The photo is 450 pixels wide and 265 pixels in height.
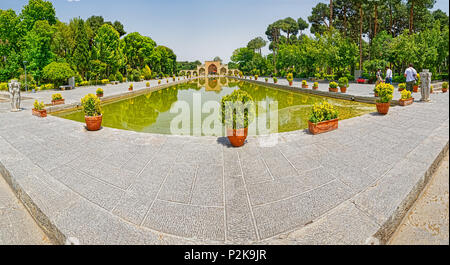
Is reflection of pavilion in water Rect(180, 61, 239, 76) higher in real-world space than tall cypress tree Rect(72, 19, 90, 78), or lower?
higher

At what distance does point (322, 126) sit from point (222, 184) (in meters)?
3.92

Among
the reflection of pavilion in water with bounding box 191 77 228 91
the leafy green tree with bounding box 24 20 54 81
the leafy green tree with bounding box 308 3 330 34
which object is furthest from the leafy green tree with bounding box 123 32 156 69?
the leafy green tree with bounding box 308 3 330 34

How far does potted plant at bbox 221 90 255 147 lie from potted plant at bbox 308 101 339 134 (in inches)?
78.0

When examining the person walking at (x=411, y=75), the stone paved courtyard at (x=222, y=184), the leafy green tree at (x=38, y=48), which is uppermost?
the leafy green tree at (x=38, y=48)

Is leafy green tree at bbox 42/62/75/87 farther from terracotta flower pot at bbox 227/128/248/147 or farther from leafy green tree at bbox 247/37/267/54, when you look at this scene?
leafy green tree at bbox 247/37/267/54

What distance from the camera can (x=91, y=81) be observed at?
2939cm

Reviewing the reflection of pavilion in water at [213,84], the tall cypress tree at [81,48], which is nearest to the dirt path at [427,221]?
the reflection of pavilion in water at [213,84]

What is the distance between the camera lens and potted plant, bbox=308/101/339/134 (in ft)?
20.8

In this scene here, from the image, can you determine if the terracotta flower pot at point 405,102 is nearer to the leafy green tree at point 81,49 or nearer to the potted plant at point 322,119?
the potted plant at point 322,119

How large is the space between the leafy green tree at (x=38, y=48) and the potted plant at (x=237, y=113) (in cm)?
2667

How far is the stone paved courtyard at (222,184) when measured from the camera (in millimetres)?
2684

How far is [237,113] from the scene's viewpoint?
17.6 ft
